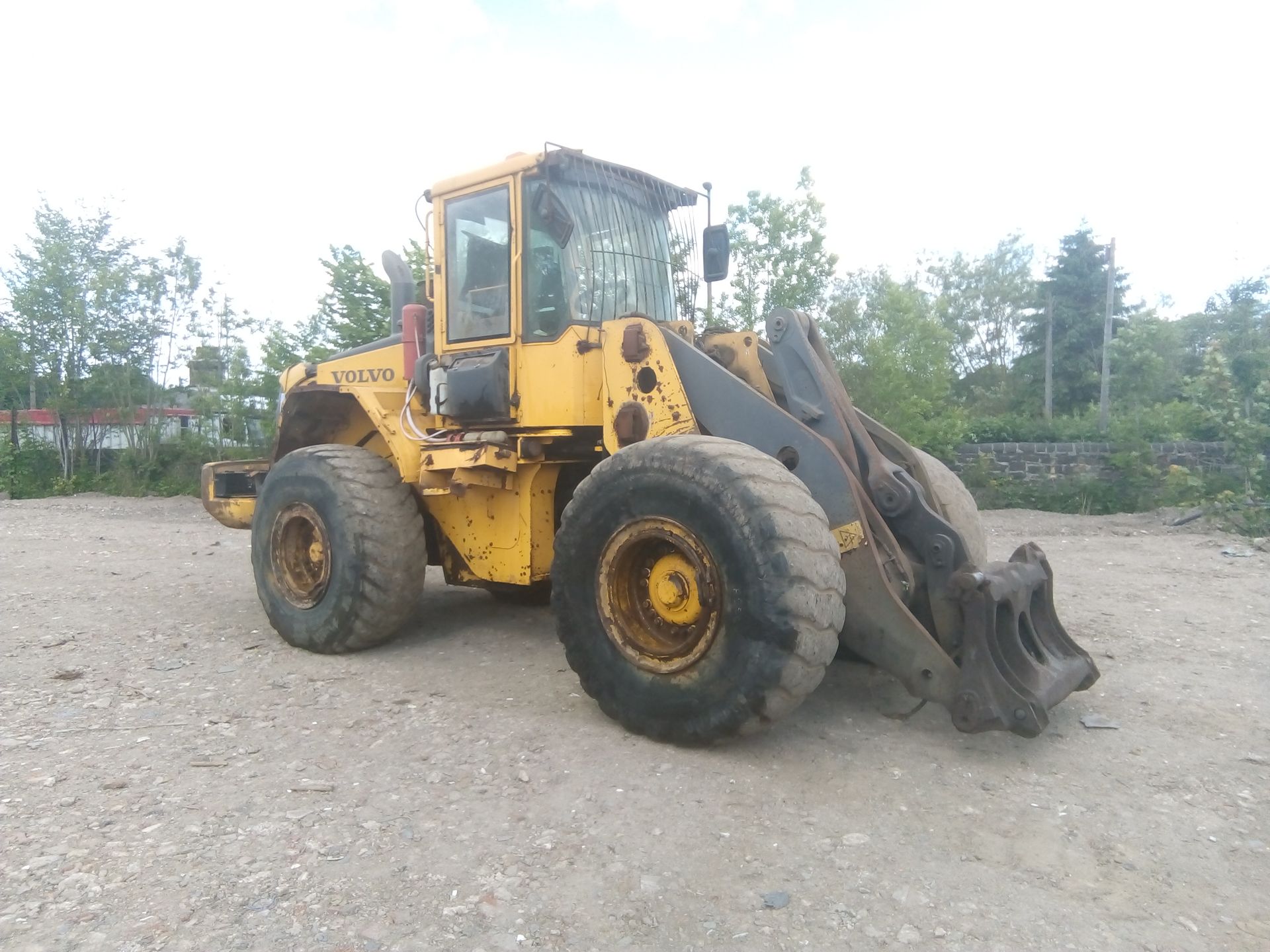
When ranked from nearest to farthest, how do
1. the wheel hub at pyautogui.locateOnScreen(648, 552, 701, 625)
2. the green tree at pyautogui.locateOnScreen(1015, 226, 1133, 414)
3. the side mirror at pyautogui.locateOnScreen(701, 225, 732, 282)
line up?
1. the wheel hub at pyautogui.locateOnScreen(648, 552, 701, 625)
2. the side mirror at pyautogui.locateOnScreen(701, 225, 732, 282)
3. the green tree at pyautogui.locateOnScreen(1015, 226, 1133, 414)

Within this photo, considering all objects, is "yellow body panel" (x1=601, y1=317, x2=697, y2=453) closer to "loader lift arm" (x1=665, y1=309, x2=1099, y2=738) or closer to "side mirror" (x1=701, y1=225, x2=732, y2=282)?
"loader lift arm" (x1=665, y1=309, x2=1099, y2=738)

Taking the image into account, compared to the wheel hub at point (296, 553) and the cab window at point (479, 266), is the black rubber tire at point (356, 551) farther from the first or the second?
the cab window at point (479, 266)

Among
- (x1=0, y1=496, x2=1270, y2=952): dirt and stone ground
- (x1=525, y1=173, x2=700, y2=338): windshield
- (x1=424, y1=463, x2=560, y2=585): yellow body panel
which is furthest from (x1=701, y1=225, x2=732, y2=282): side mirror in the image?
(x1=0, y1=496, x2=1270, y2=952): dirt and stone ground

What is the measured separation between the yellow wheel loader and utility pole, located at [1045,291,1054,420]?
2972 cm

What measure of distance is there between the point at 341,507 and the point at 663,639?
2347 mm

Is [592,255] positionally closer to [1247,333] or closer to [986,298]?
[1247,333]

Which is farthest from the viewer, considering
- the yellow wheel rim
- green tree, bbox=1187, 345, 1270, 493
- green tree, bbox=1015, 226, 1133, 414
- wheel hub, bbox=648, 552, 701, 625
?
green tree, bbox=1015, 226, 1133, 414

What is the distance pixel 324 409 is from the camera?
253 inches

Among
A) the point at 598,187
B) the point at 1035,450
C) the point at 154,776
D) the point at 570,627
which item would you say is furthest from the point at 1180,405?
the point at 154,776

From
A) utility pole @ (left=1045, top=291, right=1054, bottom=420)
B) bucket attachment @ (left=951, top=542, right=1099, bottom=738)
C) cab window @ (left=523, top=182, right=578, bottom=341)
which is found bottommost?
bucket attachment @ (left=951, top=542, right=1099, bottom=738)

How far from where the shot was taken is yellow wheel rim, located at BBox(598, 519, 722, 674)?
150 inches

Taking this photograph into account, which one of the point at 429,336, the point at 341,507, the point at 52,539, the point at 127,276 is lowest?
the point at 52,539

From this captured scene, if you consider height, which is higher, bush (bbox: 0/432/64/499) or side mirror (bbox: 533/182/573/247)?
side mirror (bbox: 533/182/573/247)

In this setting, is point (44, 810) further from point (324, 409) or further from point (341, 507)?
point (324, 409)
